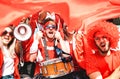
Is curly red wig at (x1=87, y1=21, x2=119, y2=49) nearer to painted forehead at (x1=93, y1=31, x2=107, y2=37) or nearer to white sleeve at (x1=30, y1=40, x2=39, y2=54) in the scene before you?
painted forehead at (x1=93, y1=31, x2=107, y2=37)

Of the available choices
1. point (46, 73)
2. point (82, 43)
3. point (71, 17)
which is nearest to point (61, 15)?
point (71, 17)

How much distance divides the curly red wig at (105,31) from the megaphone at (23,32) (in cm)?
26

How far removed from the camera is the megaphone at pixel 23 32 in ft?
4.50

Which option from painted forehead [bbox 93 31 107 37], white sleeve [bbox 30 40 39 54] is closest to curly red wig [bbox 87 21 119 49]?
painted forehead [bbox 93 31 107 37]

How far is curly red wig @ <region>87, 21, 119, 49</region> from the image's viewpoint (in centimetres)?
141

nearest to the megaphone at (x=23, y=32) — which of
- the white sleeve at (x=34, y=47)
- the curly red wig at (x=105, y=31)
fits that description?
the white sleeve at (x=34, y=47)

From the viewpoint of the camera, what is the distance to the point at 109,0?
146 cm

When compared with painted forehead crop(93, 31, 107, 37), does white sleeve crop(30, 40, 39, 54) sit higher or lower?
lower

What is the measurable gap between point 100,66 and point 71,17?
250mm

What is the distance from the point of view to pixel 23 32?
137 centimetres

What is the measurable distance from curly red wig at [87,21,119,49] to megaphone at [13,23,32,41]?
26cm

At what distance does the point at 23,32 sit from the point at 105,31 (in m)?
0.36

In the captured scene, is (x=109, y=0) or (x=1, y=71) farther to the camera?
(x=109, y=0)

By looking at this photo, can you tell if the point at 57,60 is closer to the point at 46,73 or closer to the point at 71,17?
the point at 46,73
